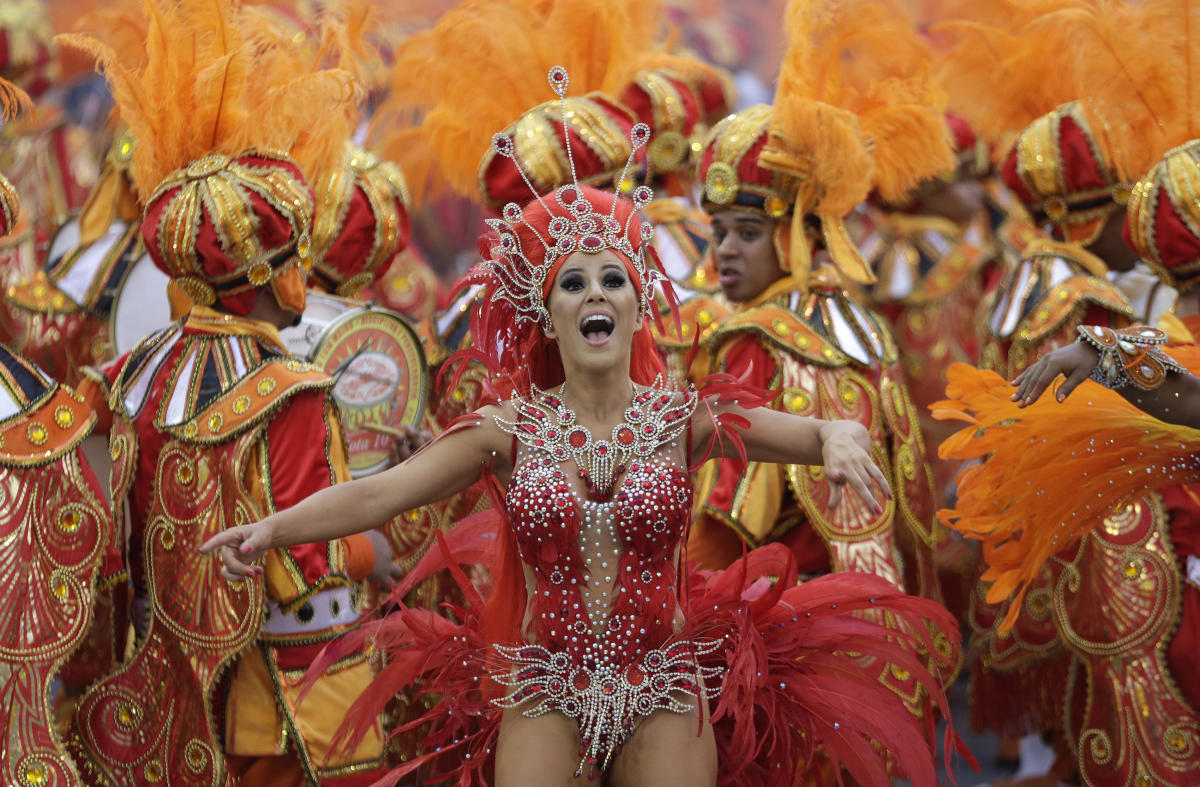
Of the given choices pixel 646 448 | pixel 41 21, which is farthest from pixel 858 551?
pixel 41 21

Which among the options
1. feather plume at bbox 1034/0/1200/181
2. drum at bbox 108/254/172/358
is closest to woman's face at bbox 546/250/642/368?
feather plume at bbox 1034/0/1200/181

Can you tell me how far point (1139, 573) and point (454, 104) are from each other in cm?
317

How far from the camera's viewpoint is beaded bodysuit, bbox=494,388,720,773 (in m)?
3.58

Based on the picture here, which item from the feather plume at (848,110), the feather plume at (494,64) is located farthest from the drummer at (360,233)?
the feather plume at (848,110)

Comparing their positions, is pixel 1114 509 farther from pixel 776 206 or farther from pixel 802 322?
pixel 776 206

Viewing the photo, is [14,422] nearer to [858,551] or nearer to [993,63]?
[858,551]

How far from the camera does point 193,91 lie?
4820mm

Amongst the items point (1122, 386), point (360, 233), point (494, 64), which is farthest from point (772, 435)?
point (494, 64)

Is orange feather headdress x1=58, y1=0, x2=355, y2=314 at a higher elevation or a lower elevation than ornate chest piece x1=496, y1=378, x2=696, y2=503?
higher

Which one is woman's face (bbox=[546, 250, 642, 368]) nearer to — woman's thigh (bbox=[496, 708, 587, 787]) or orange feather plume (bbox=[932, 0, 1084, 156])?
woman's thigh (bbox=[496, 708, 587, 787])

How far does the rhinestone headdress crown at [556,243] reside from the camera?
3.82 metres

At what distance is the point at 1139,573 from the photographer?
5.09m

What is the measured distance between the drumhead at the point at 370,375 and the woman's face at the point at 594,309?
1.76 m

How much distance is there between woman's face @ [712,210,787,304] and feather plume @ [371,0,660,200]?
116cm
